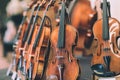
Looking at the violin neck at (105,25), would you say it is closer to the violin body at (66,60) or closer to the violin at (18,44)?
the violin body at (66,60)

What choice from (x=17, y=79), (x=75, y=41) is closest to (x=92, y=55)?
(x=75, y=41)

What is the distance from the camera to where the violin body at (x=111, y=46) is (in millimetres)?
1784

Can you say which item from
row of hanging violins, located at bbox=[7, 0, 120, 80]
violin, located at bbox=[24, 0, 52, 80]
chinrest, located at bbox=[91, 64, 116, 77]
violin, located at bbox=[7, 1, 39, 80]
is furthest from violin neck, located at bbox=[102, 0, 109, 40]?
violin, located at bbox=[7, 1, 39, 80]

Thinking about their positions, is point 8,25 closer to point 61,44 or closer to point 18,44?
point 18,44

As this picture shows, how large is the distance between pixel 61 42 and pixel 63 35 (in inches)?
2.3

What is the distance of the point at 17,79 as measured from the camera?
87.6 inches

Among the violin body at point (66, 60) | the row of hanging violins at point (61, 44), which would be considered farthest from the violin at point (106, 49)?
the violin body at point (66, 60)

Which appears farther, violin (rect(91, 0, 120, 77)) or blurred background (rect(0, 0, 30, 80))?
blurred background (rect(0, 0, 30, 80))

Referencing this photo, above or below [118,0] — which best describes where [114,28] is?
below

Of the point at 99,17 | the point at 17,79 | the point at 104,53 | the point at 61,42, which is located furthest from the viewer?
the point at 17,79

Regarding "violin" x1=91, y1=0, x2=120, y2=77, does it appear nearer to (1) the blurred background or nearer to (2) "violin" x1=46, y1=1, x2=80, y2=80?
(2) "violin" x1=46, y1=1, x2=80, y2=80

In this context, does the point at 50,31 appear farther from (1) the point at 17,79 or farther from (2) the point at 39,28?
(1) the point at 17,79

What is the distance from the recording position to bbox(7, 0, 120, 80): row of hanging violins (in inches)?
71.3

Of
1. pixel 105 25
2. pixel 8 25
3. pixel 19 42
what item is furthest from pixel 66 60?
pixel 8 25
